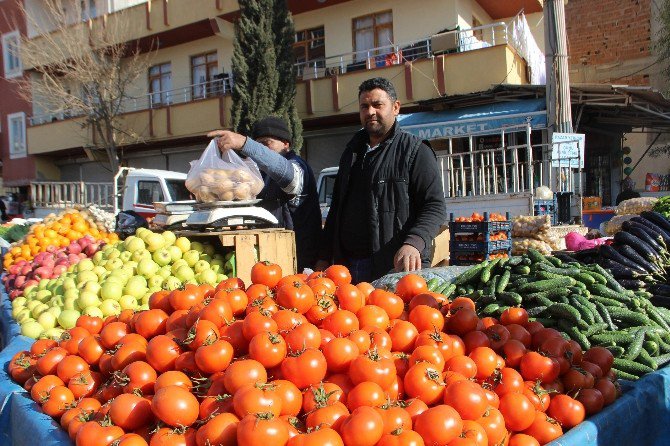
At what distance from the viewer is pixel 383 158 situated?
3.48m

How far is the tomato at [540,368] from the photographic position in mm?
2008

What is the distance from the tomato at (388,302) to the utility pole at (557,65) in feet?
32.5

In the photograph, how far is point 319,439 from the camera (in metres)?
1.43

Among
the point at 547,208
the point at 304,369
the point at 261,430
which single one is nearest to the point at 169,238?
the point at 304,369

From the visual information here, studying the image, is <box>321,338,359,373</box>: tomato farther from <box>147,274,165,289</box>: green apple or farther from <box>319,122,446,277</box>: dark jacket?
<box>147,274,165,289</box>: green apple

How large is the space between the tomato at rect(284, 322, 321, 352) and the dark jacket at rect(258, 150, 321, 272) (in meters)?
2.33

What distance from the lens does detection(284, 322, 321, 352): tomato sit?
185 centimetres

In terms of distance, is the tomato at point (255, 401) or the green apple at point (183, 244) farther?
the green apple at point (183, 244)

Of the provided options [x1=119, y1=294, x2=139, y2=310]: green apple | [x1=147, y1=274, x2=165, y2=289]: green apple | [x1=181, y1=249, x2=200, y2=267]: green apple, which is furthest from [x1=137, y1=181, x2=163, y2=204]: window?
[x1=119, y1=294, x2=139, y2=310]: green apple

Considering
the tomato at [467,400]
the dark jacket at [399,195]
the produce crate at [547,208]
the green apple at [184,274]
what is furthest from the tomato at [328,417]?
the produce crate at [547,208]

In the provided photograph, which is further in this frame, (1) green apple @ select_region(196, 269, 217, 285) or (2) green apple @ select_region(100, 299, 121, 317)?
(1) green apple @ select_region(196, 269, 217, 285)

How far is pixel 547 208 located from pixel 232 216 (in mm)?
7542

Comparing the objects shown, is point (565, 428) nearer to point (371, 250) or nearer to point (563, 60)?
point (371, 250)

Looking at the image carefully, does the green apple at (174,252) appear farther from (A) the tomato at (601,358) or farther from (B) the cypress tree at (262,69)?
(B) the cypress tree at (262,69)
